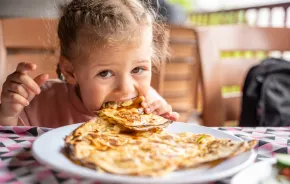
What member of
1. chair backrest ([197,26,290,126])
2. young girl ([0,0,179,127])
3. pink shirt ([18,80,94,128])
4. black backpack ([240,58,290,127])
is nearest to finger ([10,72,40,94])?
young girl ([0,0,179,127])

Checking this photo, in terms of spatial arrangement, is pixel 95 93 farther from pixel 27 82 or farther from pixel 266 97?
pixel 266 97

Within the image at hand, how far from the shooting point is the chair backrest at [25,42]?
5.42 ft

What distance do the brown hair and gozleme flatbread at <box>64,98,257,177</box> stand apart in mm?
374

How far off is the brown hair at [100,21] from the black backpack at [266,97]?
2.38 feet

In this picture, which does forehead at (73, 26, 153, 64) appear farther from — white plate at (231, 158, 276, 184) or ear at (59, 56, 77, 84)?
white plate at (231, 158, 276, 184)

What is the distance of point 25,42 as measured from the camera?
67.9 inches

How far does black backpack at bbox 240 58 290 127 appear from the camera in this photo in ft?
6.21

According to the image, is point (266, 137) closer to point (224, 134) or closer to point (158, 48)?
point (224, 134)

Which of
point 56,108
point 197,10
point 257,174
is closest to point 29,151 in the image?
point 257,174

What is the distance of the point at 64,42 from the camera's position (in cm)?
144

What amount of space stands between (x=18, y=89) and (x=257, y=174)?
0.79 meters

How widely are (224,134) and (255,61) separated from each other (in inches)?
55.8

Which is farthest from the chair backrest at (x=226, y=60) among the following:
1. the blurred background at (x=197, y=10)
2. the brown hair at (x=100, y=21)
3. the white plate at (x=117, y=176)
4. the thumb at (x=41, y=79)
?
the white plate at (x=117, y=176)

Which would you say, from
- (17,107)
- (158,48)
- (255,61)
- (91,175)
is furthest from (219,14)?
(91,175)
